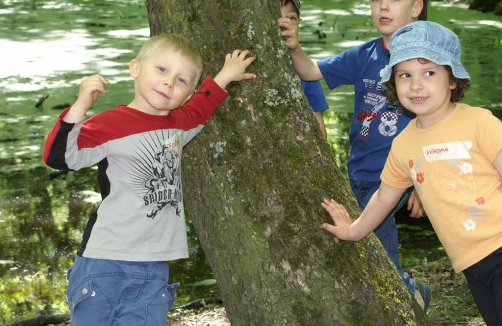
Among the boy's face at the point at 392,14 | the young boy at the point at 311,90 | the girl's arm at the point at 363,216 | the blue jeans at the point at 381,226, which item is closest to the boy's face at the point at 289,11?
the young boy at the point at 311,90

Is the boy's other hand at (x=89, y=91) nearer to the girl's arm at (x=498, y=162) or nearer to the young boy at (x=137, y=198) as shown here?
the young boy at (x=137, y=198)

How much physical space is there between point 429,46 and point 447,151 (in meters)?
0.31

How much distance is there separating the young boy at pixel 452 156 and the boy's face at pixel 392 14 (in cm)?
72

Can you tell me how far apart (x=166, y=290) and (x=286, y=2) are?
1.58m

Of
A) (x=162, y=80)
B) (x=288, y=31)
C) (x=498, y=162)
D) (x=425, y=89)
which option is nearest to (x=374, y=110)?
(x=288, y=31)

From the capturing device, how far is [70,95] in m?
8.06

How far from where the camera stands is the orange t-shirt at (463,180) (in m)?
2.34

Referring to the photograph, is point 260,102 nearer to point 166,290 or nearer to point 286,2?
point 166,290

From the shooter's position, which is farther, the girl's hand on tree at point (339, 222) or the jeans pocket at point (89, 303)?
the girl's hand on tree at point (339, 222)

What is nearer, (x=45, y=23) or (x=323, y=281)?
(x=323, y=281)

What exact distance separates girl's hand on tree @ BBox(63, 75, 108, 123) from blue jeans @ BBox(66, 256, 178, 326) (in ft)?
1.49

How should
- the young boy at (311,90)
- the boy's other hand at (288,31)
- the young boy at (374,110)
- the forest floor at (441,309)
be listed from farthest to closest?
the forest floor at (441,309) < the young boy at (311,90) < the young boy at (374,110) < the boy's other hand at (288,31)

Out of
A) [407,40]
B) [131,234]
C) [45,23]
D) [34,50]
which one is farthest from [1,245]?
[45,23]

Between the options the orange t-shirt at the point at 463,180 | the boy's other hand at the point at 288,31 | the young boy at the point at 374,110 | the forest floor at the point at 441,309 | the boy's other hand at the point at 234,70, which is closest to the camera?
the orange t-shirt at the point at 463,180
